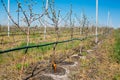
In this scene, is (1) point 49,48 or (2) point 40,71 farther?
(1) point 49,48

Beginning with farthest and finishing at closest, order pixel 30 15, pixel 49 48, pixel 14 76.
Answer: pixel 49 48 → pixel 14 76 → pixel 30 15

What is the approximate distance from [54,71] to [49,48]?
5396 mm

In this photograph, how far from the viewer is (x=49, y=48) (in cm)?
1230

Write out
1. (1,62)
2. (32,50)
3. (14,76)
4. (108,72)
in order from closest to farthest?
(14,76), (108,72), (1,62), (32,50)

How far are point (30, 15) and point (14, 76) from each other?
176 cm

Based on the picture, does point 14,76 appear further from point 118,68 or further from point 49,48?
point 49,48

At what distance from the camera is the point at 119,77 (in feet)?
21.7

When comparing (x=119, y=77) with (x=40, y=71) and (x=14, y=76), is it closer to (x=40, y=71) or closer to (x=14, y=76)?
(x=40, y=71)

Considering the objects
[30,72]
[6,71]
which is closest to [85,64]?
[30,72]

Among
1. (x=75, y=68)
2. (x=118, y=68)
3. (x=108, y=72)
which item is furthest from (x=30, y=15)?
(x=118, y=68)

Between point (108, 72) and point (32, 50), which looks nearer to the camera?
point (108, 72)

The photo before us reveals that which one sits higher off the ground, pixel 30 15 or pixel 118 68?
pixel 30 15

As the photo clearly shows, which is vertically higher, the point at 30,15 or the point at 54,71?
the point at 30,15

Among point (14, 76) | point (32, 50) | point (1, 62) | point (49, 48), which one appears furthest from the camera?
point (49, 48)
